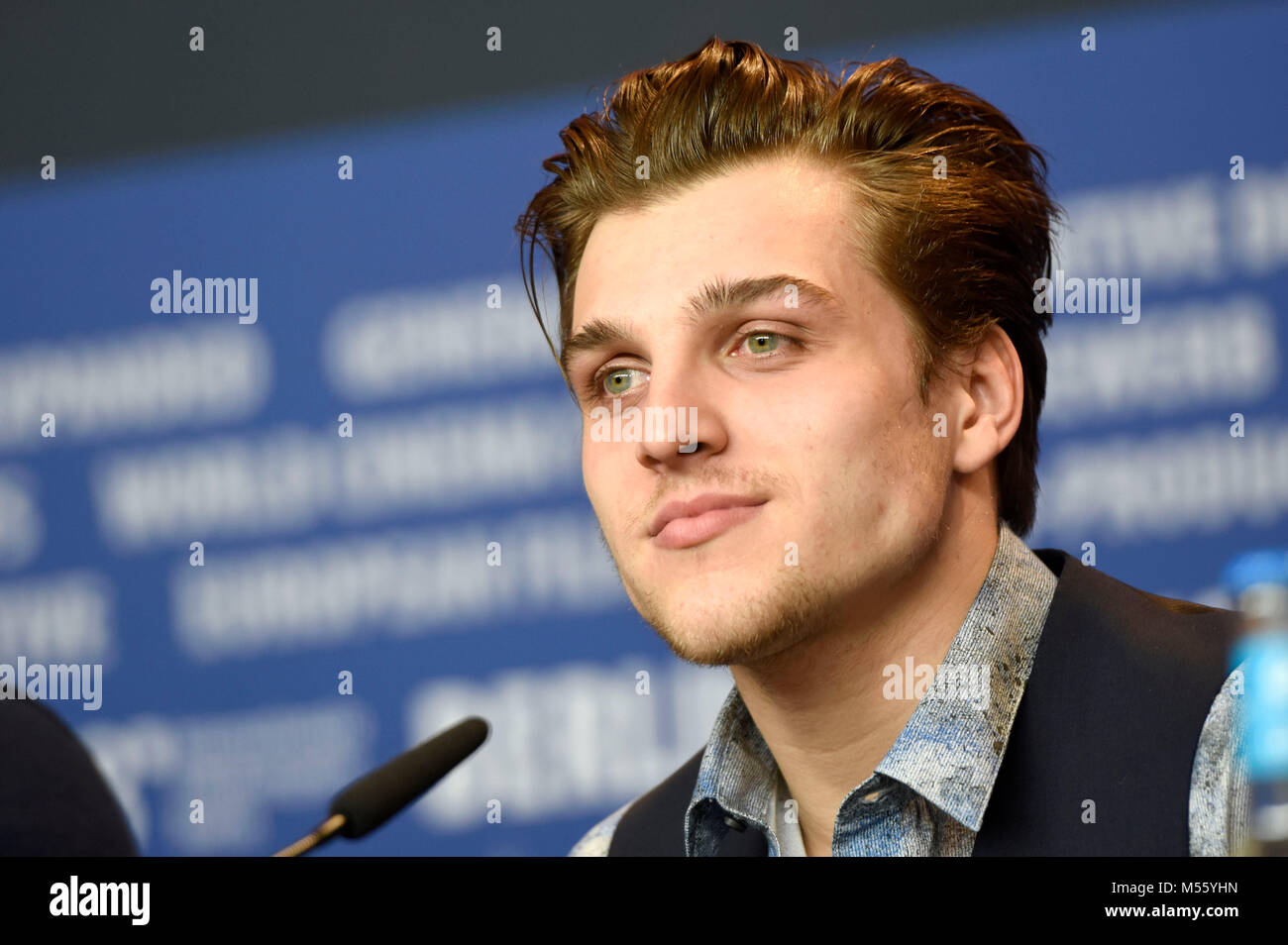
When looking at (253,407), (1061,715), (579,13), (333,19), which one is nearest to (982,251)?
(1061,715)

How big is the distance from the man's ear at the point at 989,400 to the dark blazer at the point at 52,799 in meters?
0.78

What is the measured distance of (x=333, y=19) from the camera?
66.1 inches

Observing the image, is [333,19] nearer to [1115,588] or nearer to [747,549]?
[747,549]

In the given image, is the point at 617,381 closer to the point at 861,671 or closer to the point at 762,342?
the point at 762,342

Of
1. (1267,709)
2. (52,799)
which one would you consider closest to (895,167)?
(1267,709)

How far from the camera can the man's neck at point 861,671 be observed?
1.19m

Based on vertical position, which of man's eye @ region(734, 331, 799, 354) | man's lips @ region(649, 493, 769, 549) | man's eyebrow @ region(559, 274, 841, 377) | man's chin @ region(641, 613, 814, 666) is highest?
man's eyebrow @ region(559, 274, 841, 377)

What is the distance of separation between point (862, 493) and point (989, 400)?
20 centimetres

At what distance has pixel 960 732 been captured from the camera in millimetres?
1096

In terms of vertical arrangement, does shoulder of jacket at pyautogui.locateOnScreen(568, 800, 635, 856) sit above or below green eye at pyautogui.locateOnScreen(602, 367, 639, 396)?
below

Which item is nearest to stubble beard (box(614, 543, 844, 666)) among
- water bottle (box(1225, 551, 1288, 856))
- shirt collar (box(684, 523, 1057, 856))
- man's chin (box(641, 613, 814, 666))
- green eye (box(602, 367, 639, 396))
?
man's chin (box(641, 613, 814, 666))

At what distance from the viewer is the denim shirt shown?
1021 mm

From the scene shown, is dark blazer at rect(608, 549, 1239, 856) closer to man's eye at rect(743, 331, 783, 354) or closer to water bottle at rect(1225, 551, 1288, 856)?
water bottle at rect(1225, 551, 1288, 856)
